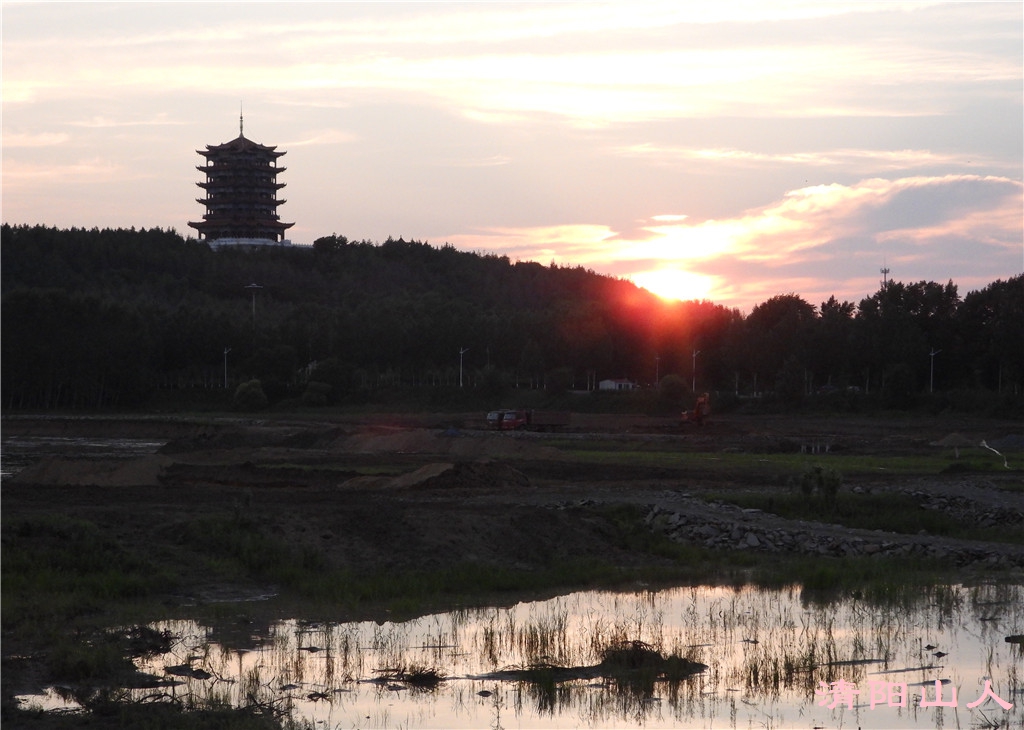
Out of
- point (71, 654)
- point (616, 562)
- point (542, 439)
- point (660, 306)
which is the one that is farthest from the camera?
point (660, 306)

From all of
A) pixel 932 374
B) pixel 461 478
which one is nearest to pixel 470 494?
pixel 461 478

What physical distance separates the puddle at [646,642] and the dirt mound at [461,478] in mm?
16386

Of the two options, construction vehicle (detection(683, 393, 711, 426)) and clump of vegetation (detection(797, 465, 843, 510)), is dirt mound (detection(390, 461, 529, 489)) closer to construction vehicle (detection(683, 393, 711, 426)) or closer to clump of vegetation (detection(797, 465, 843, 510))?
clump of vegetation (detection(797, 465, 843, 510))

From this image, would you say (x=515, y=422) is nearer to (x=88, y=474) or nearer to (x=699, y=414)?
(x=699, y=414)

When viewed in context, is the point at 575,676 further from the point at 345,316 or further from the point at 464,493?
the point at 345,316

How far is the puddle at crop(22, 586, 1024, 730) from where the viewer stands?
14422 mm

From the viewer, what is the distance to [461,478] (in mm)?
38812

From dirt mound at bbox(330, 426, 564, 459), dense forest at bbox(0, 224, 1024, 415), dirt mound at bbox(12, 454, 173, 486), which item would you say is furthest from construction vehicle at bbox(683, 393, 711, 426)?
dirt mound at bbox(12, 454, 173, 486)

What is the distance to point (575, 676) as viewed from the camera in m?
16.1

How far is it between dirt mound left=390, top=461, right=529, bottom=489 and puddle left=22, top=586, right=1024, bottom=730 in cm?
1639

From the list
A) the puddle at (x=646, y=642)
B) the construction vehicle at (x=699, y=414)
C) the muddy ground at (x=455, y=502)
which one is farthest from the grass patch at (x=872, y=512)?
the construction vehicle at (x=699, y=414)

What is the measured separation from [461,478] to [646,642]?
69.6 feet

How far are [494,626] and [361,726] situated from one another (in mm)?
5728

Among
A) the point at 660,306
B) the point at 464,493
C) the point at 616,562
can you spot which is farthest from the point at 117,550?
the point at 660,306
